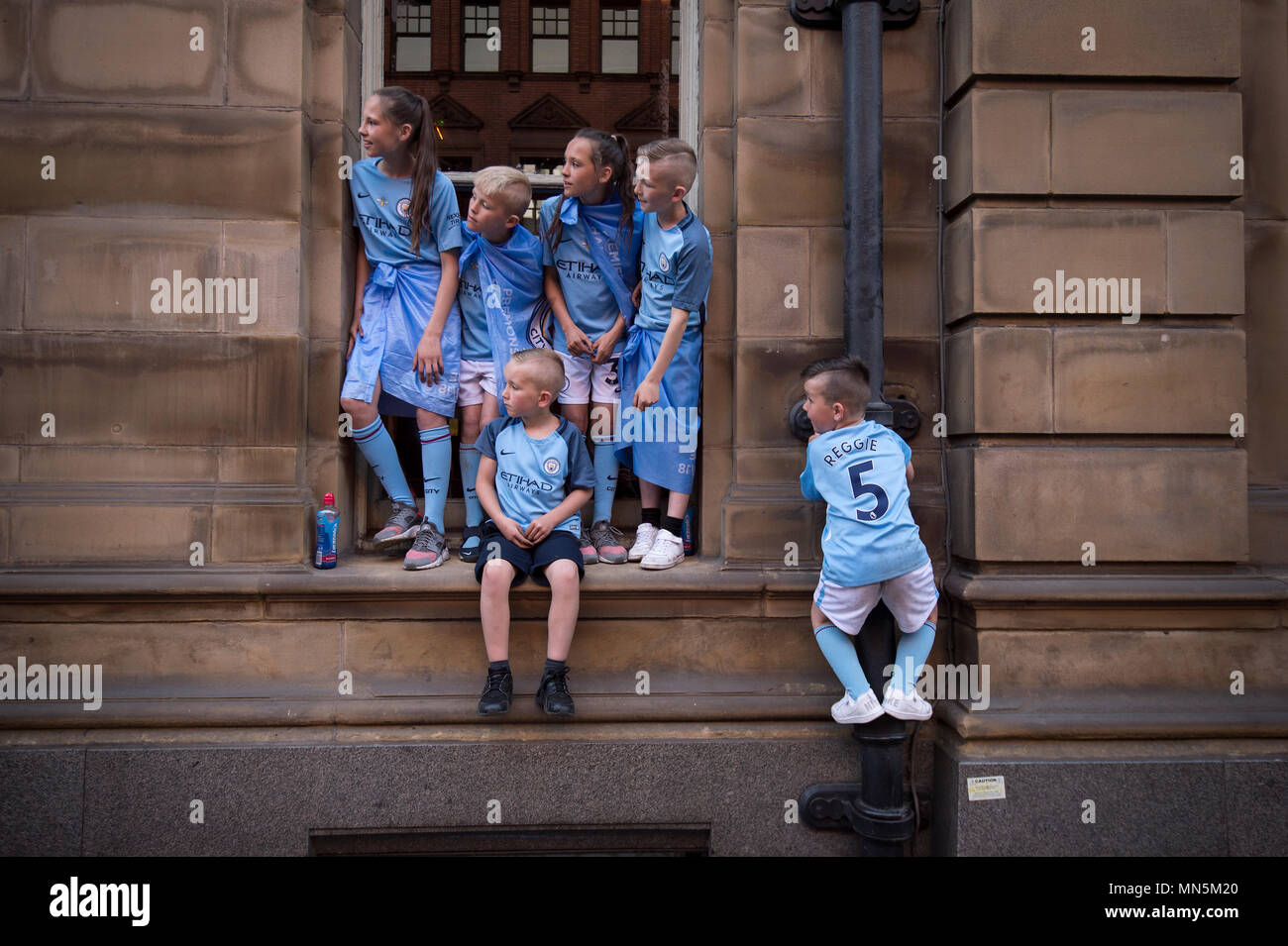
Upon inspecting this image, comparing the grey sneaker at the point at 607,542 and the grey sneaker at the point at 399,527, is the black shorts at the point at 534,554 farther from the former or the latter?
the grey sneaker at the point at 399,527

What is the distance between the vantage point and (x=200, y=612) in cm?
450

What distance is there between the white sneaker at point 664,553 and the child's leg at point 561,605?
0.52 metres

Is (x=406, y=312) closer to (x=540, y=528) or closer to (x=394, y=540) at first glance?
(x=394, y=540)

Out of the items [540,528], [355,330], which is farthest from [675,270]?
[355,330]

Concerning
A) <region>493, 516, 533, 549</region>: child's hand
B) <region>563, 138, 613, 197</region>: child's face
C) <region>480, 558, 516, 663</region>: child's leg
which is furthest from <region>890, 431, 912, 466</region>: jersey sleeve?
<region>563, 138, 613, 197</region>: child's face

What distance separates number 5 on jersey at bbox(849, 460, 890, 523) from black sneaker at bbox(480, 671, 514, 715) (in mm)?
1947

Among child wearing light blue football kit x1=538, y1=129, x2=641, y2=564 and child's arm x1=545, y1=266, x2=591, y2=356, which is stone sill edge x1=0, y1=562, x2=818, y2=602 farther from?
child's arm x1=545, y1=266, x2=591, y2=356

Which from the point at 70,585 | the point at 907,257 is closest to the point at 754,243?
the point at 907,257

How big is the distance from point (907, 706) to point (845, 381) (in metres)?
1.61

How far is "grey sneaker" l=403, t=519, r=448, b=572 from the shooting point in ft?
15.2

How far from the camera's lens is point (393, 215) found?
4984mm

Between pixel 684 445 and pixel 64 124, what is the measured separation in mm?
3897

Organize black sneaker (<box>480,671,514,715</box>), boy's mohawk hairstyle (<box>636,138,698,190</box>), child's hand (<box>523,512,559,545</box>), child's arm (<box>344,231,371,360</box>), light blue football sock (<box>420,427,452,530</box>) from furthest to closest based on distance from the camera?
child's arm (<box>344,231,371,360</box>), light blue football sock (<box>420,427,452,530</box>), boy's mohawk hairstyle (<box>636,138,698,190</box>), child's hand (<box>523,512,559,545</box>), black sneaker (<box>480,671,514,715</box>)

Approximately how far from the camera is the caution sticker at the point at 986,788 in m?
4.20
